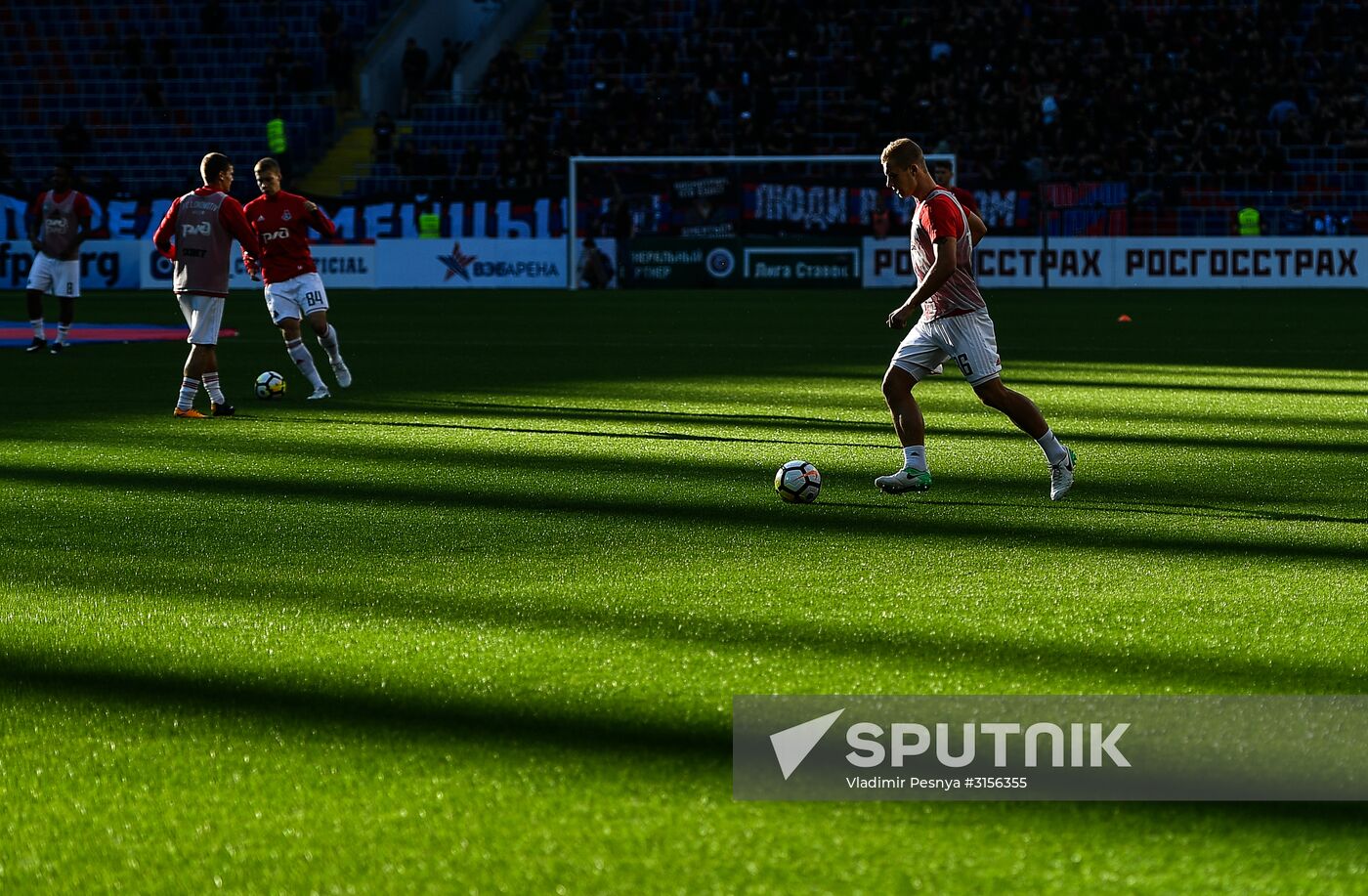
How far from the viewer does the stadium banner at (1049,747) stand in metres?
4.36

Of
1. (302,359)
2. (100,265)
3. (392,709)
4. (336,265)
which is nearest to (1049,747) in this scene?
(392,709)

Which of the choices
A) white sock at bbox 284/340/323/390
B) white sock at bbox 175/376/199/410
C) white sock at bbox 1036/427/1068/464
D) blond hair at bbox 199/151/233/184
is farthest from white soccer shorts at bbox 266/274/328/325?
white sock at bbox 1036/427/1068/464

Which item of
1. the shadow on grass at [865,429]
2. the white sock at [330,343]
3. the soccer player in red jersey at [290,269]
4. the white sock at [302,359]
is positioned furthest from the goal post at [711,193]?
the shadow on grass at [865,429]

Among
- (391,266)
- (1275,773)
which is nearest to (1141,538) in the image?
(1275,773)

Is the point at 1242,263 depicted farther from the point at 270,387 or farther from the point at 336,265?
the point at 270,387

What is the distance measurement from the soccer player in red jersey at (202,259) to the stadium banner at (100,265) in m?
28.2

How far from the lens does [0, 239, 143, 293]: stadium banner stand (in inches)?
1619

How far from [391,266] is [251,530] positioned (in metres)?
32.8

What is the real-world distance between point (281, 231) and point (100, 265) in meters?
27.5

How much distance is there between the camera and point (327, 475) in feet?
35.4

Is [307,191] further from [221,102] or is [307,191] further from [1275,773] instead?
[1275,773]

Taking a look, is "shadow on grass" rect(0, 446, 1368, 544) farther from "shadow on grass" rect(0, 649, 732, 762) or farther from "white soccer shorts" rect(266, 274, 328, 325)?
"white soccer shorts" rect(266, 274, 328, 325)

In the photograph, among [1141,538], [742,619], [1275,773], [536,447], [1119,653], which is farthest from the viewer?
[536,447]

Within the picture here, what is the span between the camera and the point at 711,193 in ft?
131
